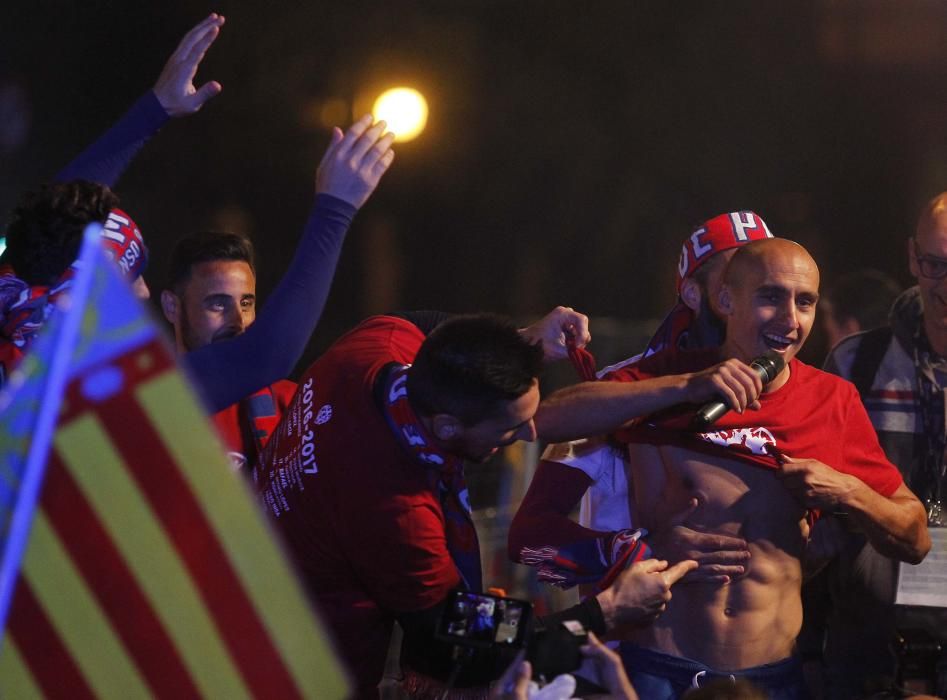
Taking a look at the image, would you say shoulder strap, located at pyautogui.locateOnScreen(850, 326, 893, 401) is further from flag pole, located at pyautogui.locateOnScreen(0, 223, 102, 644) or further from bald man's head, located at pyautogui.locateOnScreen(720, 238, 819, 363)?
flag pole, located at pyautogui.locateOnScreen(0, 223, 102, 644)

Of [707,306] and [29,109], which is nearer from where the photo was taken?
[707,306]

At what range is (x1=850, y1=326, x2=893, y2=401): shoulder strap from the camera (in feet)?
13.4

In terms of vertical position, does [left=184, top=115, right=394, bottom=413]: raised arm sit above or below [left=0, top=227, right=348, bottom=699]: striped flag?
above

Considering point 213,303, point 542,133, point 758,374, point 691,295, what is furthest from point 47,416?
point 542,133

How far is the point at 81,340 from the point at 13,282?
4.54 ft

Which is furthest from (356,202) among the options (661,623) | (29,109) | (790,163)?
(790,163)

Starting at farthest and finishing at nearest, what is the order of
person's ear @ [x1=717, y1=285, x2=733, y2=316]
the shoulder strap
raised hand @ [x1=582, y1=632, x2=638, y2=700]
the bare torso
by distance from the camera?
the shoulder strap
person's ear @ [x1=717, y1=285, x2=733, y2=316]
the bare torso
raised hand @ [x1=582, y1=632, x2=638, y2=700]

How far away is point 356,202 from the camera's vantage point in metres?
2.55

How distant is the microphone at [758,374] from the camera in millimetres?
2975

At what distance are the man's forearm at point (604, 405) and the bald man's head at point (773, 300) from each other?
0.31 m

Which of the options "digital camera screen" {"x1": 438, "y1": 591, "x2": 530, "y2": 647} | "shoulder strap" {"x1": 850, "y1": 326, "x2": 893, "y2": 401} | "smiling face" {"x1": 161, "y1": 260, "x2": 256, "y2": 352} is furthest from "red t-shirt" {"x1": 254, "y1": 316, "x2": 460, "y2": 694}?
"shoulder strap" {"x1": 850, "y1": 326, "x2": 893, "y2": 401}

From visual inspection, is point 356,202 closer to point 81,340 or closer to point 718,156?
point 81,340

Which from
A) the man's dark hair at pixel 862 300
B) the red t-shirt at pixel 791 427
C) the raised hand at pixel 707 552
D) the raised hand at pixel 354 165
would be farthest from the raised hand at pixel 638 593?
the man's dark hair at pixel 862 300

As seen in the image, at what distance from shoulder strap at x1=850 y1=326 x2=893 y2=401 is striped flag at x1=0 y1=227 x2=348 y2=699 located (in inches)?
113
